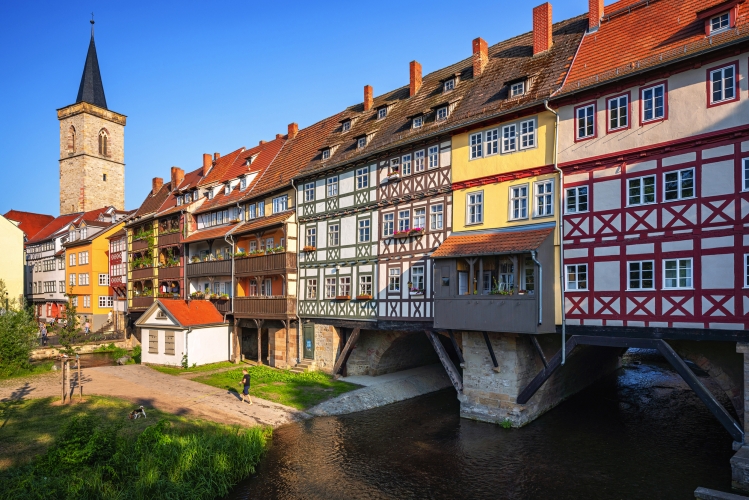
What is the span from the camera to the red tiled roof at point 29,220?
225 feet

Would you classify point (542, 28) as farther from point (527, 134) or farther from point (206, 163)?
point (206, 163)

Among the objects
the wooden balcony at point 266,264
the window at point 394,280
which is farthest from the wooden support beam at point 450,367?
the wooden balcony at point 266,264

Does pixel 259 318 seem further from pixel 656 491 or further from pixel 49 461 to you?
pixel 656 491

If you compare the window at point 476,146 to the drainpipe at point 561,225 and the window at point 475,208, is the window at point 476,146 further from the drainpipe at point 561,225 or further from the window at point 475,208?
the drainpipe at point 561,225

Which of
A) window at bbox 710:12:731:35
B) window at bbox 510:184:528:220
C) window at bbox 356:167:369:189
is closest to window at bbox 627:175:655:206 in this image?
window at bbox 510:184:528:220

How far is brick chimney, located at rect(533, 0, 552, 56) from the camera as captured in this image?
71.1 feet

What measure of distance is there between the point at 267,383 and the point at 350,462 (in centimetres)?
1010

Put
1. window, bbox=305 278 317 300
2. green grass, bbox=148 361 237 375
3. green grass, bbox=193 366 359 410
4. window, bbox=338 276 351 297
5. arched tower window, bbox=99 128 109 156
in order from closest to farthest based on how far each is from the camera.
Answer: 1. green grass, bbox=193 366 359 410
2. window, bbox=338 276 351 297
3. window, bbox=305 278 317 300
4. green grass, bbox=148 361 237 375
5. arched tower window, bbox=99 128 109 156

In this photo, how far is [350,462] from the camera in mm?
16406

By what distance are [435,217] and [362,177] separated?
5.33 metres

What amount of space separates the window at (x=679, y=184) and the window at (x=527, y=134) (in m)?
4.79

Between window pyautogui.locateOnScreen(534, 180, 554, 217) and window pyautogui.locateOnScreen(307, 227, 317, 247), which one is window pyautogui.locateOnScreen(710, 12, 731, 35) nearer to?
window pyautogui.locateOnScreen(534, 180, 554, 217)

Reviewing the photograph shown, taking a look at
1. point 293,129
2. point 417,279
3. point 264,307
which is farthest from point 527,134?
point 293,129

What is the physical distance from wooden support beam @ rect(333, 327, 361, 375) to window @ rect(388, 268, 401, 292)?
296 cm
